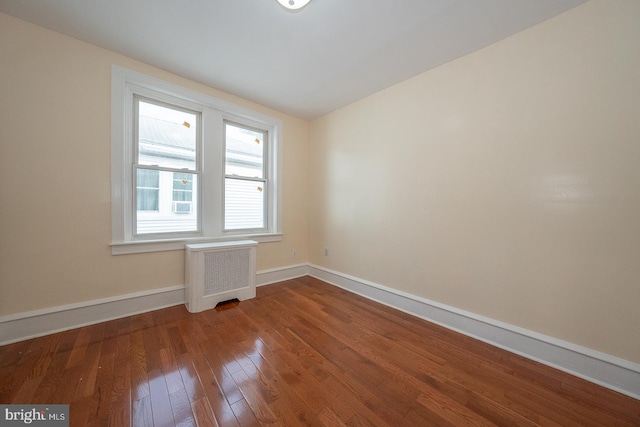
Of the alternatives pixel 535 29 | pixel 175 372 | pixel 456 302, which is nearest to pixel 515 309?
pixel 456 302

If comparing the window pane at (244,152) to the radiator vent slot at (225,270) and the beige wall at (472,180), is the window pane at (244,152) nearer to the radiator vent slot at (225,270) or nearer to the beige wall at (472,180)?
the beige wall at (472,180)

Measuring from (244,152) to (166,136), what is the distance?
36.8 inches

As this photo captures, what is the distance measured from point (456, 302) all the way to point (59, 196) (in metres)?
3.74

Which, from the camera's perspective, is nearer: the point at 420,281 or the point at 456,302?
the point at 456,302

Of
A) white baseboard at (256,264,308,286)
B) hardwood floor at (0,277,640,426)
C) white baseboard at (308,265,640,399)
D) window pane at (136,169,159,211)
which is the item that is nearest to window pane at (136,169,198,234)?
window pane at (136,169,159,211)

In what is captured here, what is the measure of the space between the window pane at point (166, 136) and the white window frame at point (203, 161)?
0.32 ft

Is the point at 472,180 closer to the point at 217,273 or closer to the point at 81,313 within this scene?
the point at 217,273

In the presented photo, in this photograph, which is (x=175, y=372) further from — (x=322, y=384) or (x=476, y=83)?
(x=476, y=83)

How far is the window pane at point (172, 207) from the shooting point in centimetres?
236

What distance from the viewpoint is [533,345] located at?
1649 millimetres

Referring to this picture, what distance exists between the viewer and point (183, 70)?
234 centimetres

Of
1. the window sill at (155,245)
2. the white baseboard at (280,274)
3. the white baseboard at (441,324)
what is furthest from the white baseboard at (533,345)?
the window sill at (155,245)

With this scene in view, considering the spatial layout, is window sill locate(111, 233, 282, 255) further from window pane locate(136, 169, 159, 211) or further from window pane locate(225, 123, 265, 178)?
window pane locate(225, 123, 265, 178)

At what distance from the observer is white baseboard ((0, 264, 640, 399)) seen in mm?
1406
